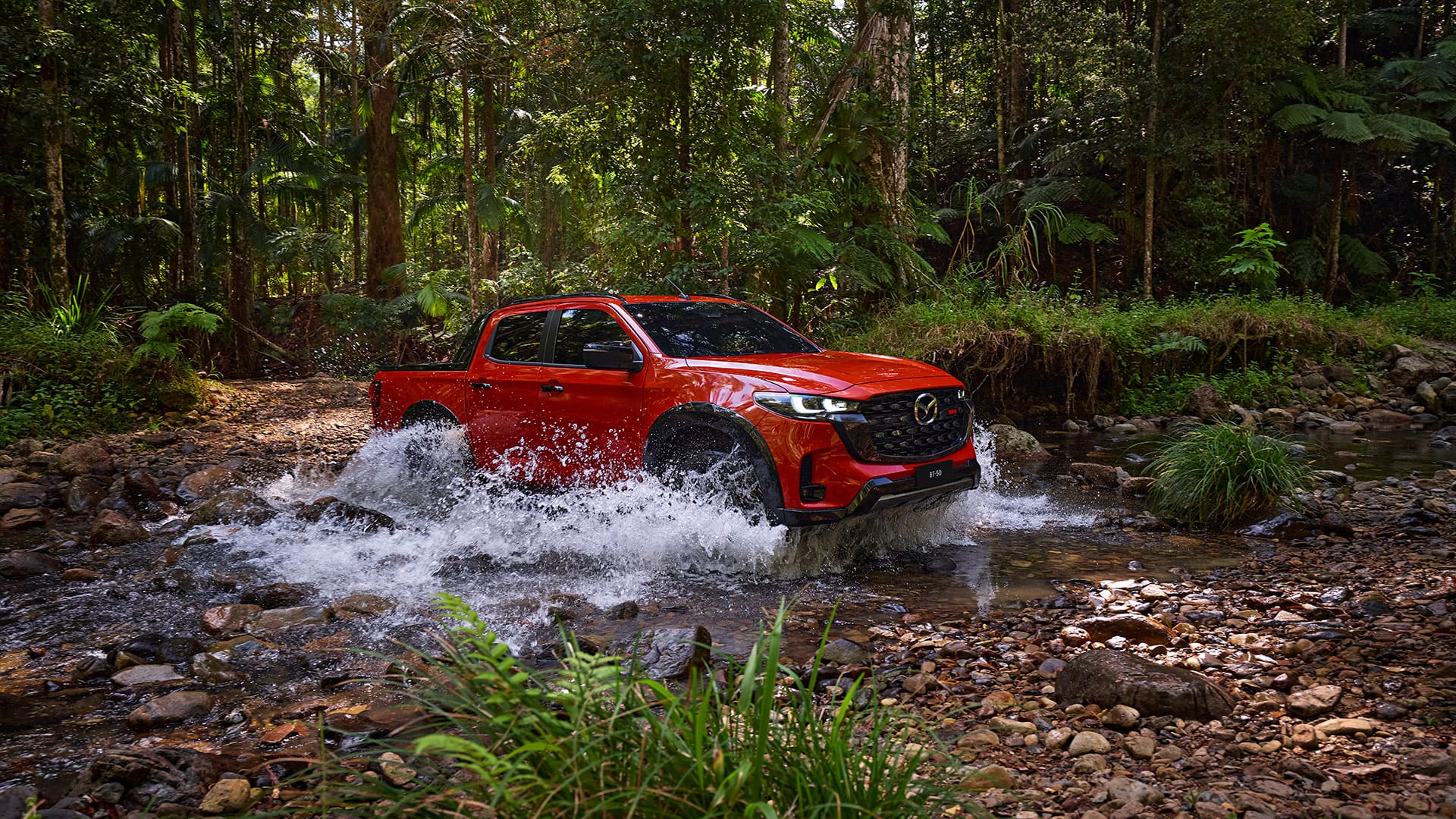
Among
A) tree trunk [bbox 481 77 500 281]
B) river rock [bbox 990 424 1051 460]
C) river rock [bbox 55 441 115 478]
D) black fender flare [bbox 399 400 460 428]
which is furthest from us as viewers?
tree trunk [bbox 481 77 500 281]

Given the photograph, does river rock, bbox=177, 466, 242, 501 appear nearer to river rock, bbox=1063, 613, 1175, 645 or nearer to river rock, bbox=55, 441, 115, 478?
river rock, bbox=55, 441, 115, 478

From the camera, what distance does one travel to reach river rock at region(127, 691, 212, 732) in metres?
3.36

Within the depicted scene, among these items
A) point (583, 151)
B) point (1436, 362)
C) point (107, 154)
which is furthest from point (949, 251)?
point (107, 154)

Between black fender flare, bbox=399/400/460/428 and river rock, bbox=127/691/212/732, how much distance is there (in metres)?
3.74

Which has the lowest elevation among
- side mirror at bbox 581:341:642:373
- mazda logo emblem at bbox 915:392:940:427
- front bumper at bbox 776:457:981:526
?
front bumper at bbox 776:457:981:526

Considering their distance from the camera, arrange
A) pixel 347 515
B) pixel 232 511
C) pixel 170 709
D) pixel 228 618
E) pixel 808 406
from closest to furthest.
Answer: pixel 170 709 → pixel 228 618 → pixel 808 406 → pixel 347 515 → pixel 232 511

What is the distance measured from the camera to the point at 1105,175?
21.2 m

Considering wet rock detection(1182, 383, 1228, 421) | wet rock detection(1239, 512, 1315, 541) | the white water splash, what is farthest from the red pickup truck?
wet rock detection(1182, 383, 1228, 421)

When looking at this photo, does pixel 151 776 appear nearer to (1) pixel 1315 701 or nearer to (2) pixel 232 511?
(1) pixel 1315 701

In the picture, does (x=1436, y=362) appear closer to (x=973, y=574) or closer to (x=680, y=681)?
(x=973, y=574)

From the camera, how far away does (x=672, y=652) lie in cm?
384

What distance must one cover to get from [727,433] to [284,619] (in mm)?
2687

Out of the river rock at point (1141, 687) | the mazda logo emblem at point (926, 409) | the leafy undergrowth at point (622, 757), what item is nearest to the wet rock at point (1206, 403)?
the mazda logo emblem at point (926, 409)

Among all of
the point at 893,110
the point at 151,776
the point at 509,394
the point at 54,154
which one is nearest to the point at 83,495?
the point at 509,394
